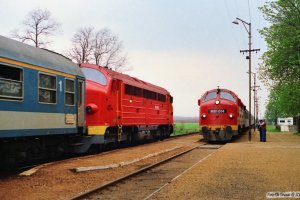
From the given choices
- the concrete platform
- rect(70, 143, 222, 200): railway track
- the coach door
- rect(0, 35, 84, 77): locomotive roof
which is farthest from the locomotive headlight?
the concrete platform

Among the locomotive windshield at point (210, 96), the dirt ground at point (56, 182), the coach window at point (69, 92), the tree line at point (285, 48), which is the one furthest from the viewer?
the tree line at point (285, 48)

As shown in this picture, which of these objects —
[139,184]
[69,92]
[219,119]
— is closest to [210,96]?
[219,119]

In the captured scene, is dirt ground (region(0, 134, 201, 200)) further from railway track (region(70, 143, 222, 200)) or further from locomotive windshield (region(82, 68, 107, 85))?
locomotive windshield (region(82, 68, 107, 85))

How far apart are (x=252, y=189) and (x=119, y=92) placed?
11814mm

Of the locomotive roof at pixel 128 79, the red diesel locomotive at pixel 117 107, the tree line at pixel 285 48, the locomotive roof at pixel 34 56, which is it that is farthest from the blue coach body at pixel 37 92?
the tree line at pixel 285 48

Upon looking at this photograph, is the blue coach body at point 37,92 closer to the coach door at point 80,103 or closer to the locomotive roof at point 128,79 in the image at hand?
the coach door at point 80,103

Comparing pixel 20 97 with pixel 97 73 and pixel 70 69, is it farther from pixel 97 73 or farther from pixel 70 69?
pixel 97 73

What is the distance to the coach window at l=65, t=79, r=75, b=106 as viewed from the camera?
1504 cm

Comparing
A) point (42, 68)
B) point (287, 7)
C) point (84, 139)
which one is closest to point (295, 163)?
point (84, 139)

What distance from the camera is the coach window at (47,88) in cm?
1330

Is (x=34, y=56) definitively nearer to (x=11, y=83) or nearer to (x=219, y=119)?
(x=11, y=83)

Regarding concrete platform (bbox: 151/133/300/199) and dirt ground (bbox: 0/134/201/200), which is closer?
concrete platform (bbox: 151/133/300/199)

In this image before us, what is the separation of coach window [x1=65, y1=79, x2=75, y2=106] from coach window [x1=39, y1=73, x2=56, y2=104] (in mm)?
957

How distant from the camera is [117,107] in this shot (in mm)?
20750
